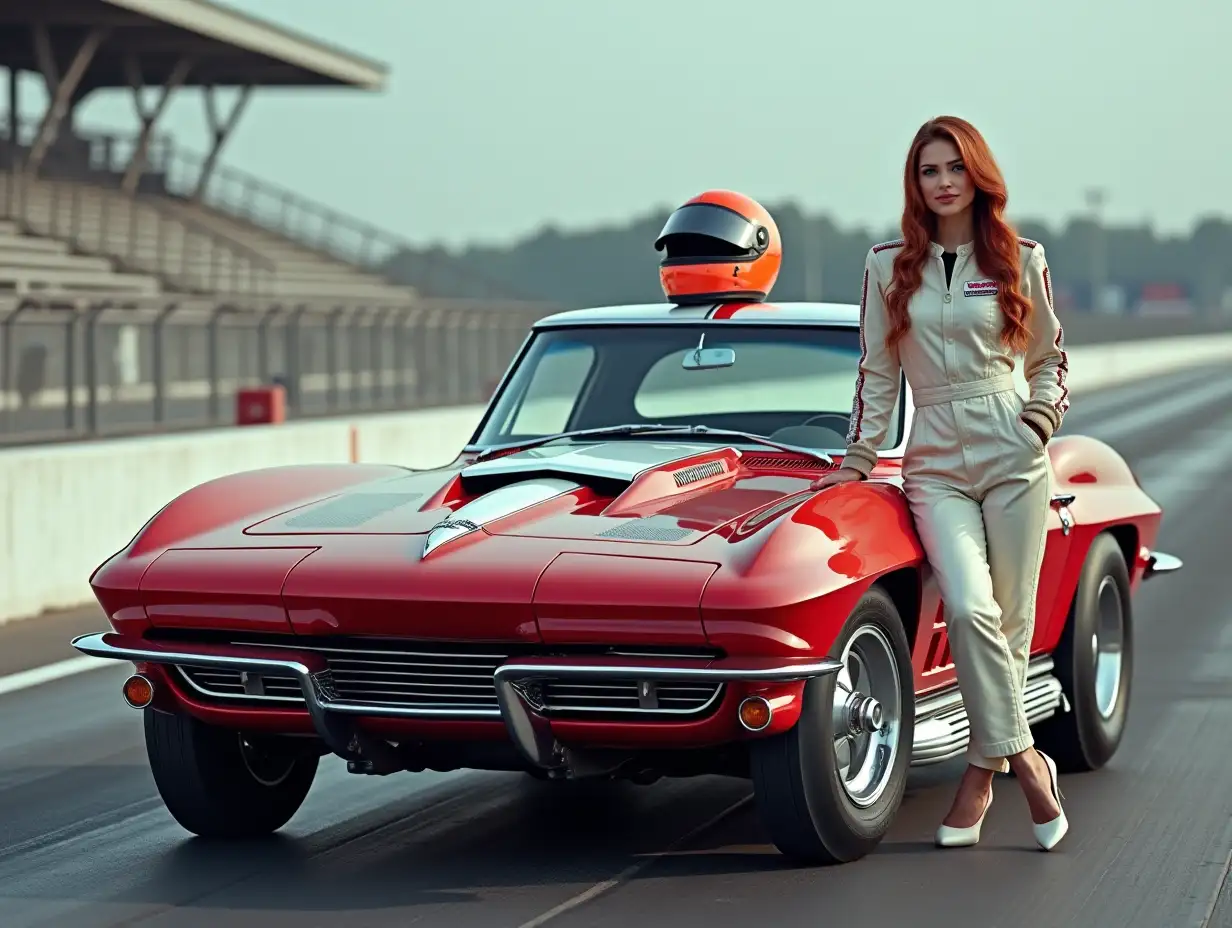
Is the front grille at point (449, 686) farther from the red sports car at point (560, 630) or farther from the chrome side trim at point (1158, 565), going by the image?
the chrome side trim at point (1158, 565)

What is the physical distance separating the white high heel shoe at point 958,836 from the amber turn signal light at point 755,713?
97 cm

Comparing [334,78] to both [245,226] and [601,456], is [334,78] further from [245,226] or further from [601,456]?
[601,456]

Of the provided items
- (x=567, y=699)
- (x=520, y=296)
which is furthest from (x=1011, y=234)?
(x=520, y=296)

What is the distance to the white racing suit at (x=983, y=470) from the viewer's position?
5.90 metres

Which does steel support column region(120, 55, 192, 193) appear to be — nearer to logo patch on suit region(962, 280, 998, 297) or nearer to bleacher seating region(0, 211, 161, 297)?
bleacher seating region(0, 211, 161, 297)

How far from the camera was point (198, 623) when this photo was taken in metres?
5.61

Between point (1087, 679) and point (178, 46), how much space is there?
38.5 metres

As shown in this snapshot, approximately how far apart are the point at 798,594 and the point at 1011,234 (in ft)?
4.41

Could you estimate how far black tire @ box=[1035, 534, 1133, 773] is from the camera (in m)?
7.06

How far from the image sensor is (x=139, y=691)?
230 inches

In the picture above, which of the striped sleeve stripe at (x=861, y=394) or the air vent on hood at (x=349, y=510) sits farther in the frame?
the striped sleeve stripe at (x=861, y=394)

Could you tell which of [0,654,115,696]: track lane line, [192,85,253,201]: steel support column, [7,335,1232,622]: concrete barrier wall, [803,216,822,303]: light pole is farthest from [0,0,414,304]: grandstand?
[803,216,822,303]: light pole

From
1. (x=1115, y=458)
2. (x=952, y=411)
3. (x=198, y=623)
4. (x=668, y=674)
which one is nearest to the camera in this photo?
(x=668, y=674)

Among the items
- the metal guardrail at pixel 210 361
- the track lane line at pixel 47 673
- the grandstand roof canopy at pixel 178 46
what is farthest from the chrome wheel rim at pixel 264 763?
the grandstand roof canopy at pixel 178 46
